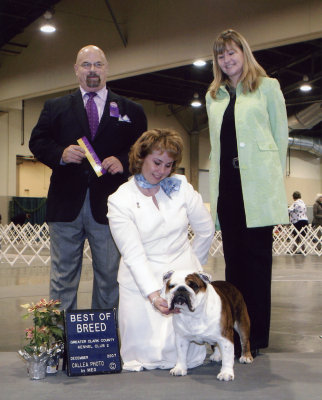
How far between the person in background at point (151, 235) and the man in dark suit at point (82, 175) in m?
0.27

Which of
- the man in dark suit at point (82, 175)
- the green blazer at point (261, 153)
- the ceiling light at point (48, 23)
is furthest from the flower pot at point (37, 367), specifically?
the ceiling light at point (48, 23)

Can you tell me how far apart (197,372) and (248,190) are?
87 centimetres

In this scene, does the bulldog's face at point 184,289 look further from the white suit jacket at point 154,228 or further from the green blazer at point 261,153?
the green blazer at point 261,153

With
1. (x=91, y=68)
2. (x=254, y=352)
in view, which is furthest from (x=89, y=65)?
(x=254, y=352)

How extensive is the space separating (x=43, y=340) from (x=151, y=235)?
655mm

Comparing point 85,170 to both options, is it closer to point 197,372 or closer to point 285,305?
point 197,372

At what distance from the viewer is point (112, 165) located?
2873mm

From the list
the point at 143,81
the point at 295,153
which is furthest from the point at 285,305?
the point at 295,153

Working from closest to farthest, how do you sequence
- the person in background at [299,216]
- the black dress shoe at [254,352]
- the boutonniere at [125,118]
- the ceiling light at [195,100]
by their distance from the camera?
1. the black dress shoe at [254,352]
2. the boutonniere at [125,118]
3. the person in background at [299,216]
4. the ceiling light at [195,100]

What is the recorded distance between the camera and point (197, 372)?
8.24ft

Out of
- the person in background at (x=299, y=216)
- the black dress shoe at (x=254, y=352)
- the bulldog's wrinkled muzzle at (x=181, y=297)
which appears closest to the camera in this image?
the bulldog's wrinkled muzzle at (x=181, y=297)

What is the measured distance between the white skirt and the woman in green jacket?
0.39 metres

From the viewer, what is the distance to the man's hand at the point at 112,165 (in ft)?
9.38

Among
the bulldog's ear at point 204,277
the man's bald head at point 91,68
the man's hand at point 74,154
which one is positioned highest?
the man's bald head at point 91,68
